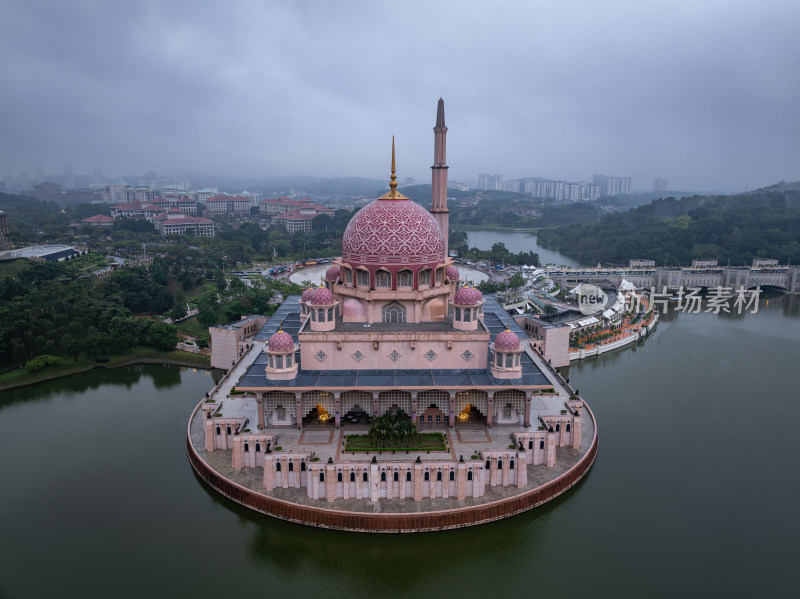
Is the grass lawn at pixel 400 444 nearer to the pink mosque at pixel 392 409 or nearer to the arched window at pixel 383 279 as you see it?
the pink mosque at pixel 392 409

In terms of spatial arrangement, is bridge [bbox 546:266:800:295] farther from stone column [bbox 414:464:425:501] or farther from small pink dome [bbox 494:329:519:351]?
stone column [bbox 414:464:425:501]

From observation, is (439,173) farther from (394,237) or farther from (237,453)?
(237,453)

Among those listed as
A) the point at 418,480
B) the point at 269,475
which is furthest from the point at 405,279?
the point at 269,475

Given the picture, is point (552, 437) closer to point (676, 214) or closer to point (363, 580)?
point (363, 580)

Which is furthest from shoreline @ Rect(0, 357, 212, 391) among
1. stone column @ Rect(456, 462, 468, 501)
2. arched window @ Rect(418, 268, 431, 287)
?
stone column @ Rect(456, 462, 468, 501)

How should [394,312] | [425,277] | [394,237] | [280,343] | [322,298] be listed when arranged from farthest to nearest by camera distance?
[425,277]
[394,312]
[394,237]
[322,298]
[280,343]

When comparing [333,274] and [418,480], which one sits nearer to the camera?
[418,480]

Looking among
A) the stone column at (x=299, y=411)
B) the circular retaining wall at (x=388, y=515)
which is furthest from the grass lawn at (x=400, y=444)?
the circular retaining wall at (x=388, y=515)
